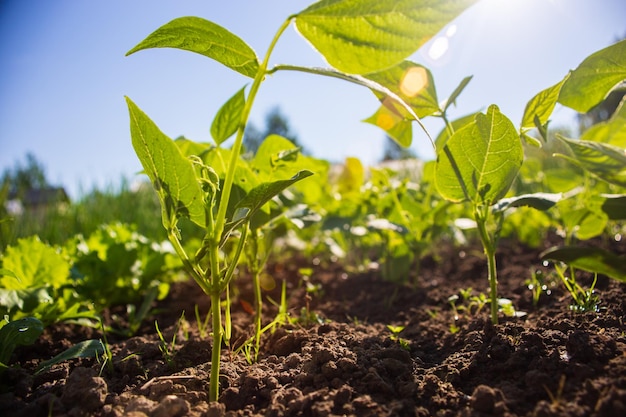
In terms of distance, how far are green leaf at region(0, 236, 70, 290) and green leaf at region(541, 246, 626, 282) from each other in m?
1.59

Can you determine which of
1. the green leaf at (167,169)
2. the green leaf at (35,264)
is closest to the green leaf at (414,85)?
the green leaf at (167,169)

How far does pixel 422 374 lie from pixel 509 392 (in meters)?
0.22

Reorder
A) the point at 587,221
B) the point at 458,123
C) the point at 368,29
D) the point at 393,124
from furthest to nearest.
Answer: the point at 587,221 < the point at 458,123 < the point at 393,124 < the point at 368,29

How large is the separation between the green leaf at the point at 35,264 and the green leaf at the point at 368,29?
1351 millimetres

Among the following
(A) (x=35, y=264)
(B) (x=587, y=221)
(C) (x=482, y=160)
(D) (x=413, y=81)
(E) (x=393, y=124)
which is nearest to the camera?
(C) (x=482, y=160)

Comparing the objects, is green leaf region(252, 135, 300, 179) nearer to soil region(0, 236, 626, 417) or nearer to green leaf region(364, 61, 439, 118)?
green leaf region(364, 61, 439, 118)

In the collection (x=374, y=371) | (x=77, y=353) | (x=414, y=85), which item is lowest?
(x=374, y=371)

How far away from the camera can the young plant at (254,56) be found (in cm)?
75

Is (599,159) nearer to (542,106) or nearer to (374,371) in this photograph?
(542,106)

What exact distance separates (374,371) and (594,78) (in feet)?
2.97

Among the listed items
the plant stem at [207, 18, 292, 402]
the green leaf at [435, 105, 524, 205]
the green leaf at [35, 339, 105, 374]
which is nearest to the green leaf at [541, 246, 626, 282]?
the green leaf at [435, 105, 524, 205]

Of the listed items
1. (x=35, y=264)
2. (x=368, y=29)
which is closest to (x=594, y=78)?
(x=368, y=29)

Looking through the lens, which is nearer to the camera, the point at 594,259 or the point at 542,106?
the point at 594,259

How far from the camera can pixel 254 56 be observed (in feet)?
2.80
